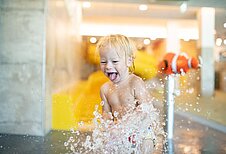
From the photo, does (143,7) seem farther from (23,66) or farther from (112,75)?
(112,75)

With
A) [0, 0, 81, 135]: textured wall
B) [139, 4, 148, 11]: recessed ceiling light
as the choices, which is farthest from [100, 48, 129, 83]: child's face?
[139, 4, 148, 11]: recessed ceiling light

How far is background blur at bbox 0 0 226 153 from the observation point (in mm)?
1945

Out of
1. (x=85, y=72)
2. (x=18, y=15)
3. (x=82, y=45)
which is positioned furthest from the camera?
(x=85, y=72)

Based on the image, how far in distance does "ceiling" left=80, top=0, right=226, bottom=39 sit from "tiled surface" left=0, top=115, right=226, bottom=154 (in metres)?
0.84

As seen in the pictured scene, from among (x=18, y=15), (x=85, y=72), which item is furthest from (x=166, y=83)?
(x=85, y=72)

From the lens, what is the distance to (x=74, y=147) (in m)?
1.57

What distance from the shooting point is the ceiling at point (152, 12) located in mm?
2381

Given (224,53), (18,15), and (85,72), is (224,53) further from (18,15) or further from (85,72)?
(85,72)

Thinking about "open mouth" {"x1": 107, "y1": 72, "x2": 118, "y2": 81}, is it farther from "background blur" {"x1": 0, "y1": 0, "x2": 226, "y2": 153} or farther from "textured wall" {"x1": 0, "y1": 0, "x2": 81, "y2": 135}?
"textured wall" {"x1": 0, "y1": 0, "x2": 81, "y2": 135}

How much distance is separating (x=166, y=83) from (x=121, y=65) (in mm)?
946

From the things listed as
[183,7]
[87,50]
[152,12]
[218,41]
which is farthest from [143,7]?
[87,50]

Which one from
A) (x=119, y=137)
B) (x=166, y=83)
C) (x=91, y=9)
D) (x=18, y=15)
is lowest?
(x=119, y=137)

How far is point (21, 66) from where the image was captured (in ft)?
6.39

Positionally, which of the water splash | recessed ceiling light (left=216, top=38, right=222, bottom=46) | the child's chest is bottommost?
the water splash
